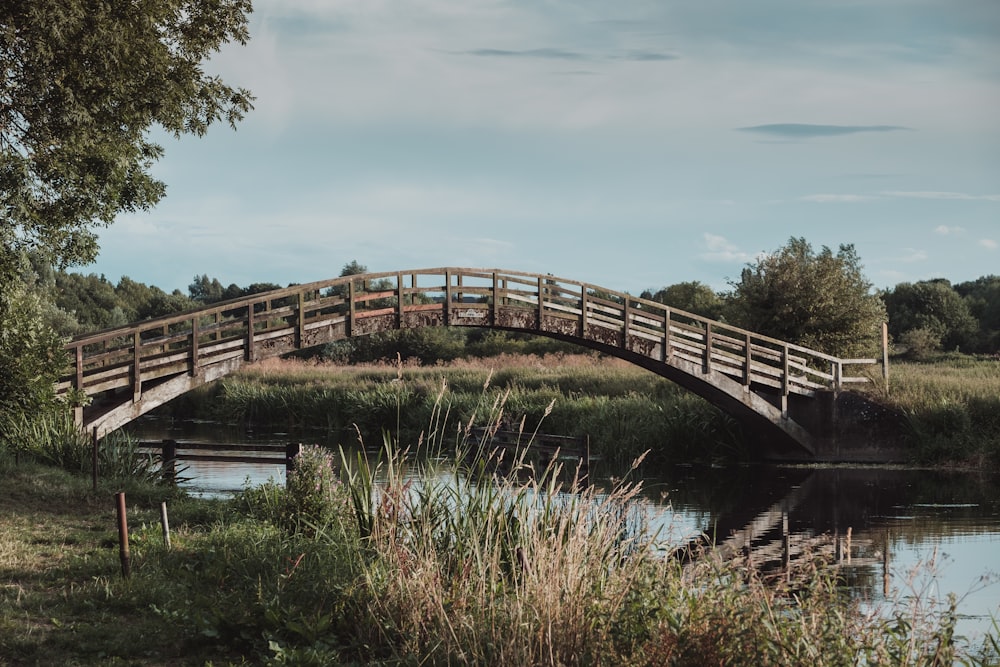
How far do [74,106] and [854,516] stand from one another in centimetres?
1354

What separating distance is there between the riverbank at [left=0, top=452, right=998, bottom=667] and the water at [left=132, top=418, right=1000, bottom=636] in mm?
1985

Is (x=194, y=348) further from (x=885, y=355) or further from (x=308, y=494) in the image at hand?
(x=885, y=355)

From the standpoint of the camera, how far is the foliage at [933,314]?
185 feet

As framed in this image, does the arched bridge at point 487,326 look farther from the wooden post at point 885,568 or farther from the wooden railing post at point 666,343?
the wooden post at point 885,568

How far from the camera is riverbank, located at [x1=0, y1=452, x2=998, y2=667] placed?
6.67 metres

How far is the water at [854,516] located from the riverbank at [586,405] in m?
1.31

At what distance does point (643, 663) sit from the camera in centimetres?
654

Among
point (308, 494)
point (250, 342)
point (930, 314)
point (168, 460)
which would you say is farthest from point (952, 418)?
point (930, 314)

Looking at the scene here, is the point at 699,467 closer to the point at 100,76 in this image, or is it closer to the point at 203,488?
the point at 203,488

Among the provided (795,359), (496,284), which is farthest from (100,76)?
(795,359)

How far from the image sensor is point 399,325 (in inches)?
891

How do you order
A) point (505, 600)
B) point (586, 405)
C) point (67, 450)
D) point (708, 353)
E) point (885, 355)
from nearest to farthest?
point (505, 600)
point (67, 450)
point (708, 353)
point (885, 355)
point (586, 405)

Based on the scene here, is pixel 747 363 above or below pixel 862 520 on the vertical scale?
above

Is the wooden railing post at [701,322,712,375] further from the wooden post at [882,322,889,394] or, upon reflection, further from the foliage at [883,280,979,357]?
the foliage at [883,280,979,357]
